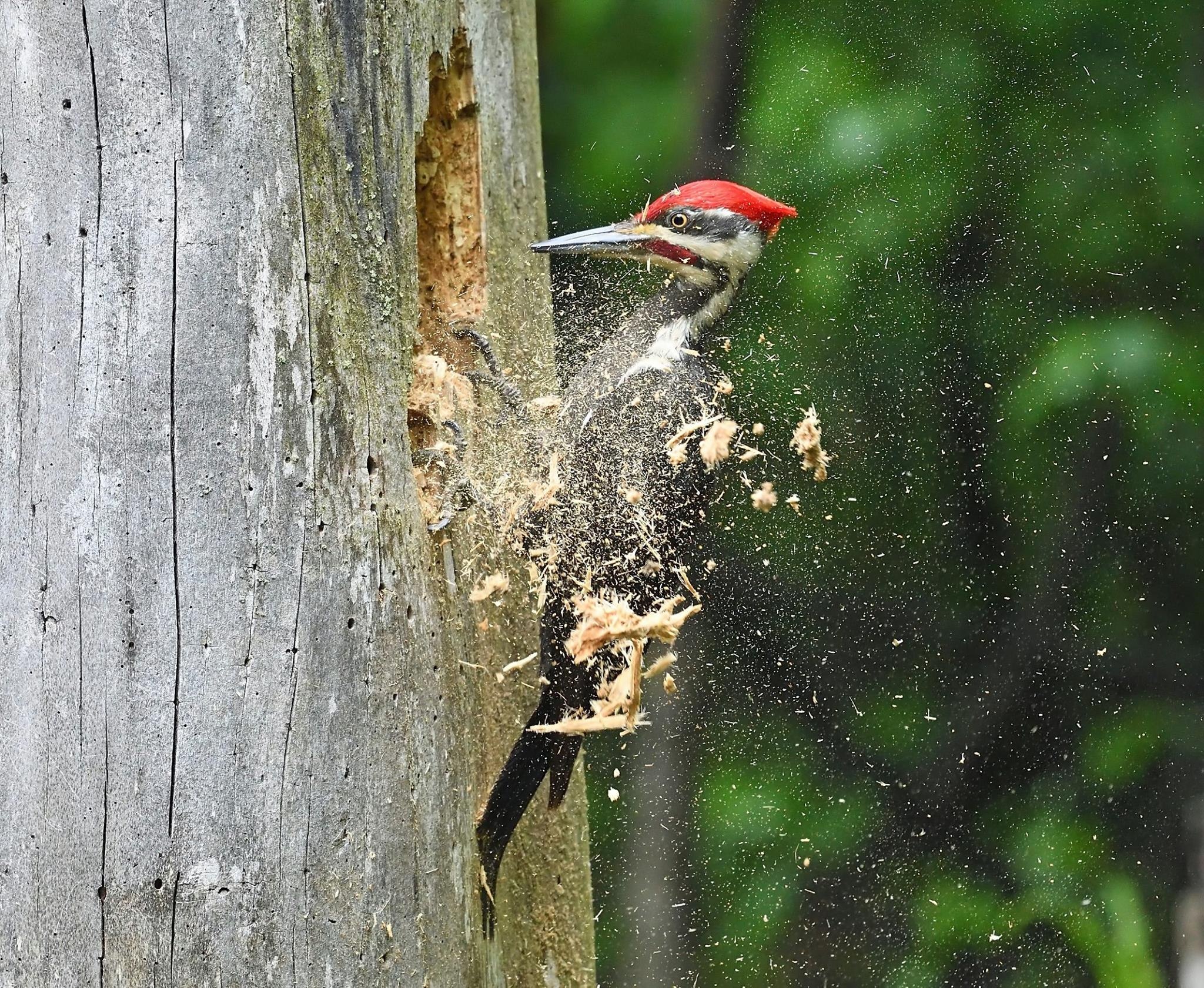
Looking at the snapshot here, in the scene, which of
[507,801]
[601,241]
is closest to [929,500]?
[601,241]

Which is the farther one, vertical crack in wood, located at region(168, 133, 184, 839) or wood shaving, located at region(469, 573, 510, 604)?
wood shaving, located at region(469, 573, 510, 604)

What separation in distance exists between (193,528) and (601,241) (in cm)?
130

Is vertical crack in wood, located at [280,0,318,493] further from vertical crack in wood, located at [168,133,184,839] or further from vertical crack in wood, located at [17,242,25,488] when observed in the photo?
vertical crack in wood, located at [17,242,25,488]

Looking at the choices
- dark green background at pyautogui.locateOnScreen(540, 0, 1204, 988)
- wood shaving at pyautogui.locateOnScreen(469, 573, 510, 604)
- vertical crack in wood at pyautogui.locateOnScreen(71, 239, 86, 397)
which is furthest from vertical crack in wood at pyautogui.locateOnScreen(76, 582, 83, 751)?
dark green background at pyautogui.locateOnScreen(540, 0, 1204, 988)

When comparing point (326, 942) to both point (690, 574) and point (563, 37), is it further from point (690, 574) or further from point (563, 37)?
point (563, 37)

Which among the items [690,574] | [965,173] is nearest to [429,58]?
[690,574]

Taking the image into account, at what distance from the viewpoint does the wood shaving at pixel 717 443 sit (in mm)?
2080

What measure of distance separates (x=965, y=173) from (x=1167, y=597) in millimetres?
1793

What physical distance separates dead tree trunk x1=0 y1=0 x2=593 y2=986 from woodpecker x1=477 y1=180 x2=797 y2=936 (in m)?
0.37

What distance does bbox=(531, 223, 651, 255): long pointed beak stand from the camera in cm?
259

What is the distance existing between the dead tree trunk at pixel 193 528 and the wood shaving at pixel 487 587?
23cm

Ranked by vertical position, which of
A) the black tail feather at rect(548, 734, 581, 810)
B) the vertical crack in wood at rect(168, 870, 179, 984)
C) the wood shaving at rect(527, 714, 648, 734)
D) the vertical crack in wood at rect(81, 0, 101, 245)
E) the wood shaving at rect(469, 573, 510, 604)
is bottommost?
the vertical crack in wood at rect(168, 870, 179, 984)

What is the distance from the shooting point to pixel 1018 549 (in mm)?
4609

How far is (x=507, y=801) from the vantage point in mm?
2062
